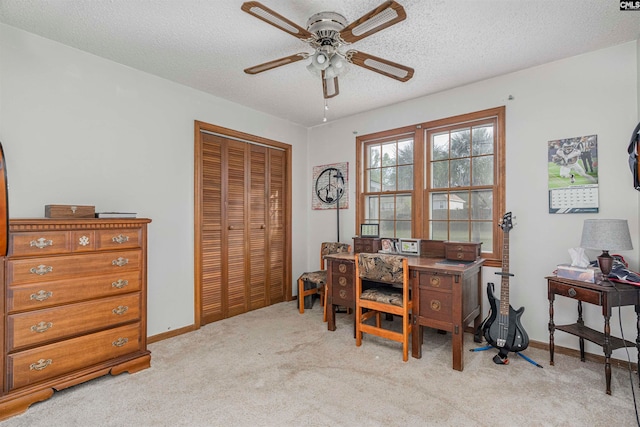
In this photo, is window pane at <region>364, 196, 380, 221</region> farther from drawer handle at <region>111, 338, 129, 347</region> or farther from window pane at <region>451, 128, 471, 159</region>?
drawer handle at <region>111, 338, 129, 347</region>

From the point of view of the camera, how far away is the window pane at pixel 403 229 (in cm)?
379

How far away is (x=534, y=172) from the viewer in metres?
2.86

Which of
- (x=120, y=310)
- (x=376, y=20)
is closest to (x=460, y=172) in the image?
(x=376, y=20)

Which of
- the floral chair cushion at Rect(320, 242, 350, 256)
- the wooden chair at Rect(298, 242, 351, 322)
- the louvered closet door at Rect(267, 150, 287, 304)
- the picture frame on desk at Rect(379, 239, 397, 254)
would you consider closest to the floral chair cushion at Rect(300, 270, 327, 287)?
the wooden chair at Rect(298, 242, 351, 322)

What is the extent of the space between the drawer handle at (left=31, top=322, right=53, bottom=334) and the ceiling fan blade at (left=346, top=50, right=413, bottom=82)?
269 cm

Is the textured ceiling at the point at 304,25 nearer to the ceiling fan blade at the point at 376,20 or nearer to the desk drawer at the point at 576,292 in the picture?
the ceiling fan blade at the point at 376,20

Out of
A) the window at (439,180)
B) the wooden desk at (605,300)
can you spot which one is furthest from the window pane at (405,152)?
the wooden desk at (605,300)

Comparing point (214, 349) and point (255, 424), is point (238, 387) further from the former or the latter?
point (214, 349)

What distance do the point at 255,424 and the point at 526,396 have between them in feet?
5.88

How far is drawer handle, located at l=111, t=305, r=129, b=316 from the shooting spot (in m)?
2.31

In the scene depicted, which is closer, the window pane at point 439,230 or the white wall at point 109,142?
the white wall at point 109,142

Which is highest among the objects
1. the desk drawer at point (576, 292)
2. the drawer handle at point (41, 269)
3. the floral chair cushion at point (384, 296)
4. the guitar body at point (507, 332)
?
the drawer handle at point (41, 269)

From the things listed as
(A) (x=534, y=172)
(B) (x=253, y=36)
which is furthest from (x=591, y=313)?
(B) (x=253, y=36)

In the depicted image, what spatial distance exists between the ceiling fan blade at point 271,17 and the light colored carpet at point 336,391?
2291 millimetres
